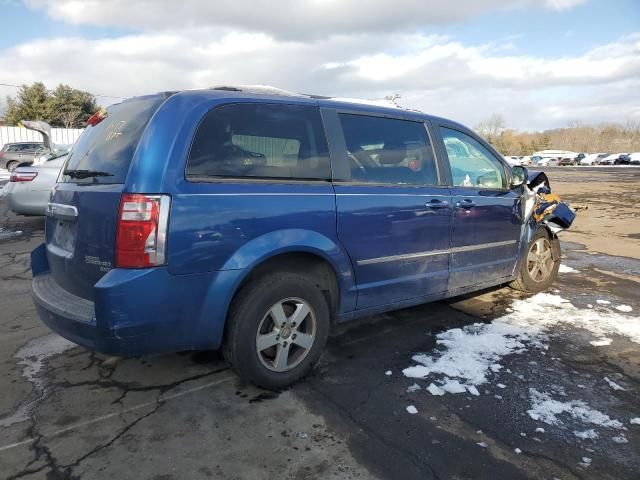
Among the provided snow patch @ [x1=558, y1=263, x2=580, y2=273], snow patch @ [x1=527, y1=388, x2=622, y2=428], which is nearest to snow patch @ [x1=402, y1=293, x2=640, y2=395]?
snow patch @ [x1=527, y1=388, x2=622, y2=428]

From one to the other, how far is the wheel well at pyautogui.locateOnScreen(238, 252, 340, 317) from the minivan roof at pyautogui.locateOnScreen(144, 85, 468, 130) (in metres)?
1.04

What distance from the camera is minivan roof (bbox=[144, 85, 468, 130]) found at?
2953 mm

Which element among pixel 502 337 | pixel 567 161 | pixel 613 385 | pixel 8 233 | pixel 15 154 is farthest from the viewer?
pixel 567 161

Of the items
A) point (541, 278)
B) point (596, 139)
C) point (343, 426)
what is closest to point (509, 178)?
point (541, 278)

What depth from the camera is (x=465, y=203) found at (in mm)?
4086

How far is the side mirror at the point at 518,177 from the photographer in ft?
15.5

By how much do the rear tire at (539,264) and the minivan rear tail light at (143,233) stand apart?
3.85 m

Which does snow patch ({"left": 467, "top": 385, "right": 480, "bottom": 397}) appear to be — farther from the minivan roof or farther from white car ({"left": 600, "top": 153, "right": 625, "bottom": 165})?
white car ({"left": 600, "top": 153, "right": 625, "bottom": 165})

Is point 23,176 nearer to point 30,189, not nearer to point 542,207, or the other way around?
point 30,189

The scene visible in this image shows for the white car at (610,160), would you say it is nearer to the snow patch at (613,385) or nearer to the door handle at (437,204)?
the door handle at (437,204)

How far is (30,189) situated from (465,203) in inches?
306

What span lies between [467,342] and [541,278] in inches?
78.2

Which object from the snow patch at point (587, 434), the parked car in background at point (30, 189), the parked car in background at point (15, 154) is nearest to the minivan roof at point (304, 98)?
the snow patch at point (587, 434)

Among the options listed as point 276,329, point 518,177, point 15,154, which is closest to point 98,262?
point 276,329
